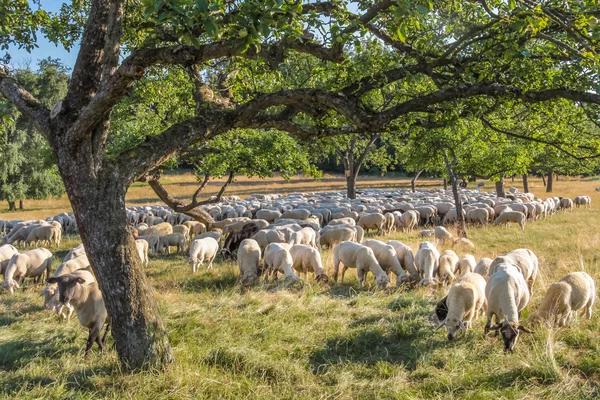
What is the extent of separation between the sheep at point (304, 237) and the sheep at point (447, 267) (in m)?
4.65

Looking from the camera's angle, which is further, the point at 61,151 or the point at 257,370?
the point at 257,370

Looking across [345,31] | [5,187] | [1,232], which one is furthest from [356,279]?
[5,187]

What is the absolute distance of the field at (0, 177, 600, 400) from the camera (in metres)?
5.04

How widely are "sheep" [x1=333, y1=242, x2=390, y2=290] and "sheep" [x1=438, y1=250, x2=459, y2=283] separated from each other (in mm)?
1255

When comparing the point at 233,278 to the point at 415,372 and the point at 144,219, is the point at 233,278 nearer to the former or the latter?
the point at 415,372

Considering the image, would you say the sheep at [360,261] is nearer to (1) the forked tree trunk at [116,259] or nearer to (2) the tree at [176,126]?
(2) the tree at [176,126]

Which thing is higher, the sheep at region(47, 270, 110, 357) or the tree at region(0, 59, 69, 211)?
the tree at region(0, 59, 69, 211)

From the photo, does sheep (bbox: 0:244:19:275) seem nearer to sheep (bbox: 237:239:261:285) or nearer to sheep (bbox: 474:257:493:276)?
sheep (bbox: 237:239:261:285)

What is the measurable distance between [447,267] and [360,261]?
6.40 ft

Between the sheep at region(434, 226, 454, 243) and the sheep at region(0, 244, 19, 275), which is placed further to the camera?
the sheep at region(434, 226, 454, 243)

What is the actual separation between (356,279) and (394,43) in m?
6.23

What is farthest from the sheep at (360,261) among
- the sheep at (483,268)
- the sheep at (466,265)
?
the sheep at (483,268)

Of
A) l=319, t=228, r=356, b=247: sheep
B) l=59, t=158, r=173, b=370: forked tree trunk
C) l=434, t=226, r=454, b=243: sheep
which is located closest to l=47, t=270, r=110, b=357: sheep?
l=59, t=158, r=173, b=370: forked tree trunk

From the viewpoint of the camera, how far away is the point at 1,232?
22.7 meters
